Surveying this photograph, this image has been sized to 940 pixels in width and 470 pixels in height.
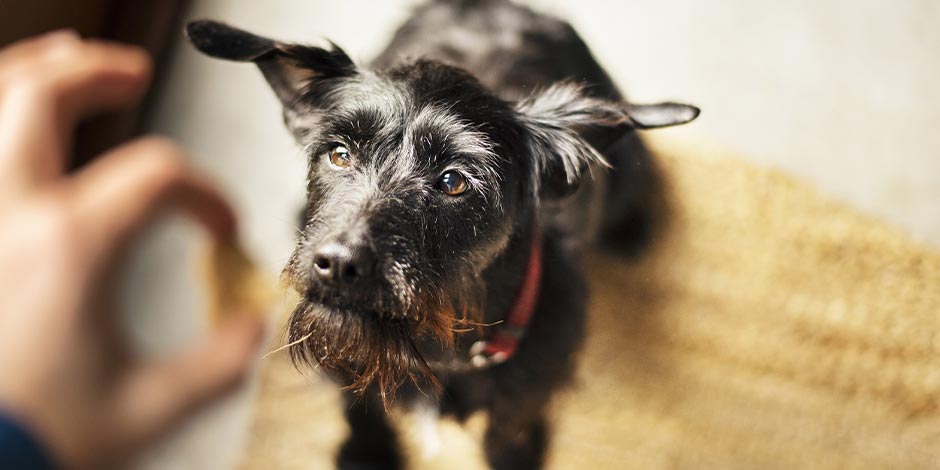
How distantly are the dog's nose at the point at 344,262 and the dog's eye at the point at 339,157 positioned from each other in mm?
214

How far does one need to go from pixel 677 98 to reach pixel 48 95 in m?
1.58

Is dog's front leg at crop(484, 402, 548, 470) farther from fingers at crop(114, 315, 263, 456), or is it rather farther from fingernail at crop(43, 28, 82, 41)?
fingernail at crop(43, 28, 82, 41)

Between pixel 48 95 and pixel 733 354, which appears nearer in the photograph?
pixel 48 95

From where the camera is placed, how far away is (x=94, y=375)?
98 cm

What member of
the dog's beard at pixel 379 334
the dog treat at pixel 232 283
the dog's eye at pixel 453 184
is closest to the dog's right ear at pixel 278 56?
the dog's eye at pixel 453 184

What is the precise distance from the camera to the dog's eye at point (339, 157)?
3.68 feet

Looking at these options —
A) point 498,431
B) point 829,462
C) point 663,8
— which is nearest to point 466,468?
point 498,431

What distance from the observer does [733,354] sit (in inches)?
74.2

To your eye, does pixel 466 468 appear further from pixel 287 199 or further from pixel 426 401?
pixel 287 199

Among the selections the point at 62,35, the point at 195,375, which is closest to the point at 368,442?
the point at 195,375

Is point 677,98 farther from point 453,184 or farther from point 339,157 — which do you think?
point 339,157

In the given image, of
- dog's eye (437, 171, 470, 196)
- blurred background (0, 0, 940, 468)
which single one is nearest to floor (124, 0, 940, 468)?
blurred background (0, 0, 940, 468)

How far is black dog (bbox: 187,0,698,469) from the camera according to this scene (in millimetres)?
1018

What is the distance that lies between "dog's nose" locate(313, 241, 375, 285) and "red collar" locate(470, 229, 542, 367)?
1.51ft
